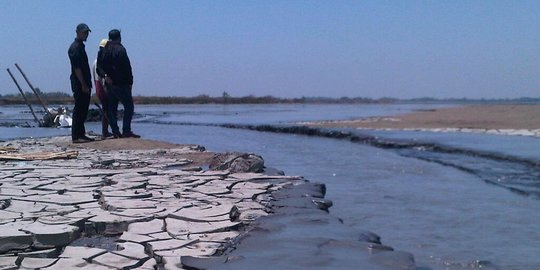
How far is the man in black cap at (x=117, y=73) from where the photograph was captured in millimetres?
10703

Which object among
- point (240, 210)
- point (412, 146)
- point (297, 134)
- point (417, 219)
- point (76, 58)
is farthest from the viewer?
point (297, 134)

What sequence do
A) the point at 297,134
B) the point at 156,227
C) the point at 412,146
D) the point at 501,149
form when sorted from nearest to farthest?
the point at 156,227
the point at 501,149
the point at 412,146
the point at 297,134

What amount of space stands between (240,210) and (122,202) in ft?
3.30

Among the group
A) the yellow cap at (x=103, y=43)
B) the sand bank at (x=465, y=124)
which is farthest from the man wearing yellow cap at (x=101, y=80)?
the sand bank at (x=465, y=124)

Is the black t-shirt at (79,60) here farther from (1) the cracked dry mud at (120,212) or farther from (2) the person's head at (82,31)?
(1) the cracked dry mud at (120,212)

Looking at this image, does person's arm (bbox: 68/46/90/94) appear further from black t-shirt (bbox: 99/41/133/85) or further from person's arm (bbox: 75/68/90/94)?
black t-shirt (bbox: 99/41/133/85)

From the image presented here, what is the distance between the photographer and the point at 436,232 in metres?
5.35

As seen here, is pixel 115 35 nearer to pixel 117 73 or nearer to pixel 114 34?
pixel 114 34

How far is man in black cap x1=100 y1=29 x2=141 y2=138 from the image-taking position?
10.7 m

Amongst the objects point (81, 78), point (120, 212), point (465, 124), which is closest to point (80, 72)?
point (81, 78)

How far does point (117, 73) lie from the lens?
10.8 m

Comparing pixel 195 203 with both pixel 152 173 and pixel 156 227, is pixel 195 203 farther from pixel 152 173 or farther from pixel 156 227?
pixel 152 173

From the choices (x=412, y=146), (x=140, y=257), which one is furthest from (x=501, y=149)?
(x=140, y=257)

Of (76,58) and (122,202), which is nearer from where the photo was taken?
(122,202)
